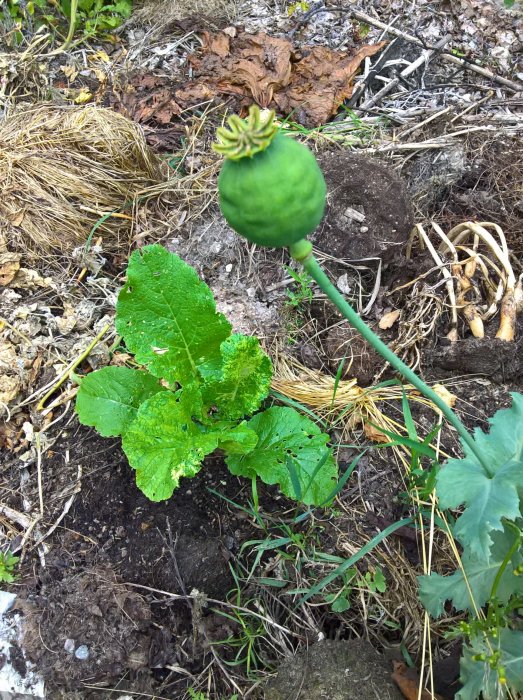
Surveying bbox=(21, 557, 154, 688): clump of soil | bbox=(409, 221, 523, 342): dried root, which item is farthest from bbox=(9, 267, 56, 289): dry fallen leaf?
bbox=(409, 221, 523, 342): dried root

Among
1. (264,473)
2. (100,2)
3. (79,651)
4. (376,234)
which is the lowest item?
(79,651)

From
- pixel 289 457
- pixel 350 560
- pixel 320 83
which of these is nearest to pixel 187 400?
pixel 289 457

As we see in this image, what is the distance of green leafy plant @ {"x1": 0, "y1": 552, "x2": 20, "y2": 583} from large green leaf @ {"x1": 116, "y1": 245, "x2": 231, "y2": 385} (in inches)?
33.8

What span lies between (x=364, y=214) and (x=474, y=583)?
1.56 metres

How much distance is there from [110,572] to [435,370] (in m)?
1.44

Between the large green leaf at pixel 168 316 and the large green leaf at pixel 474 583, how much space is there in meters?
1.01

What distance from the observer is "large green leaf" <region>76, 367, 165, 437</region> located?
195cm

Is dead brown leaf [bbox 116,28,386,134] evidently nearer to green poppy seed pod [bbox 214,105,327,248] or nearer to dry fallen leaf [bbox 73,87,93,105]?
dry fallen leaf [bbox 73,87,93,105]

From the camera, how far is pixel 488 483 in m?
1.35

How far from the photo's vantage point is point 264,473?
6.12ft

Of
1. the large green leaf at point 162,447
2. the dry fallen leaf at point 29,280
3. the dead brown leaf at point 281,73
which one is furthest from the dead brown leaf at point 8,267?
the dead brown leaf at point 281,73

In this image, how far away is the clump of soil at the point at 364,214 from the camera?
2406 mm

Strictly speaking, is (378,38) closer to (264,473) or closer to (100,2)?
(100,2)

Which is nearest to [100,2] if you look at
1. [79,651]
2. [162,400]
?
[162,400]
